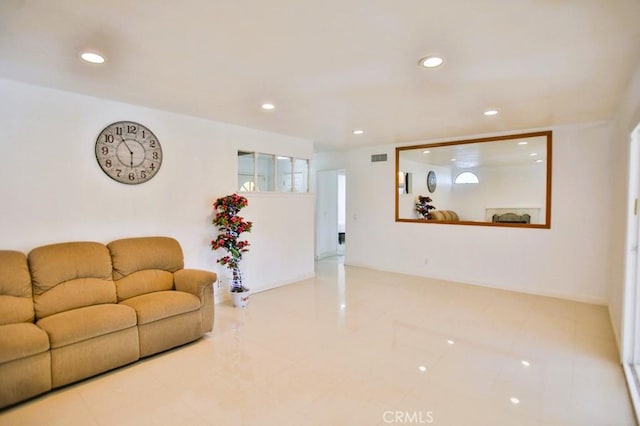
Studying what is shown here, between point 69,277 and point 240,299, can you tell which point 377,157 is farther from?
point 69,277

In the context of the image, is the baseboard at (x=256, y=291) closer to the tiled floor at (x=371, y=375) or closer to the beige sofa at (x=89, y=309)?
the tiled floor at (x=371, y=375)

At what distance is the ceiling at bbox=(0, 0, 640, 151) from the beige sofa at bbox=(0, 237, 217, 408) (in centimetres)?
157

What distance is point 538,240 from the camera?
15.2 feet

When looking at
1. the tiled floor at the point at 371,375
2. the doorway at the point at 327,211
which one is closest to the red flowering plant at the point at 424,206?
the doorway at the point at 327,211

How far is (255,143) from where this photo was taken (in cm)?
475

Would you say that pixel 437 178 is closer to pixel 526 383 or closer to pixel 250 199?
pixel 250 199

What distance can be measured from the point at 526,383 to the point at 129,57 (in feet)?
12.5

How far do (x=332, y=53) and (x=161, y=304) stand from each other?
2539 mm

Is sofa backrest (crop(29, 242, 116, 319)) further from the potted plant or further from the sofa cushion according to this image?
the potted plant

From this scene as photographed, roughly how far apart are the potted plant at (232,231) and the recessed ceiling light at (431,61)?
2.67 m

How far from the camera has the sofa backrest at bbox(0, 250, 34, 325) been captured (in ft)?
7.93

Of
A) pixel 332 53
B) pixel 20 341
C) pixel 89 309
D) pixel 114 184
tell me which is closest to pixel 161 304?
pixel 89 309

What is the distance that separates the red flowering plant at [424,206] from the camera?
5.95 metres

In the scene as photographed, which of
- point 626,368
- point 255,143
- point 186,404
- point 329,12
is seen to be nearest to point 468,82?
point 329,12
